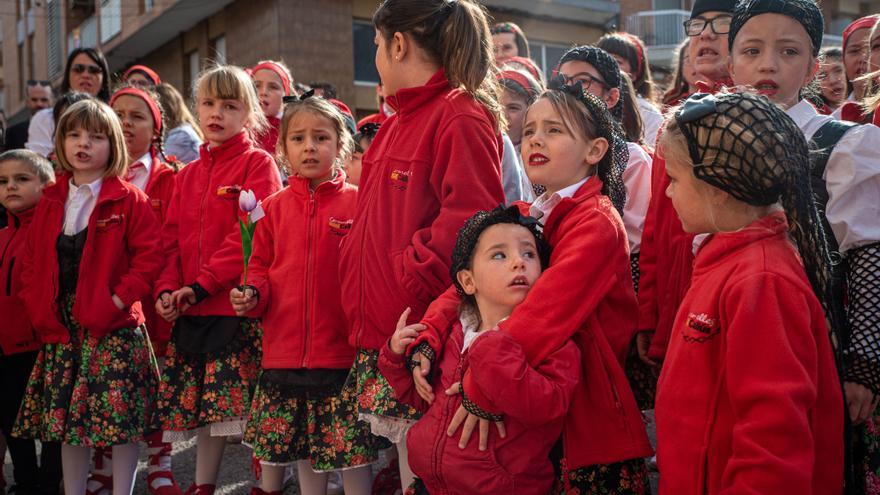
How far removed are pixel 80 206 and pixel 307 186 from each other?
4.64 ft

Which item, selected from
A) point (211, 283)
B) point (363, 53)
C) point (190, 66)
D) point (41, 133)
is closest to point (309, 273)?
point (211, 283)

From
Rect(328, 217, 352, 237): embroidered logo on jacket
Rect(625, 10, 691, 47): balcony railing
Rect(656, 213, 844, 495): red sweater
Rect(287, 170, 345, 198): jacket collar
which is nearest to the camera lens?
Rect(656, 213, 844, 495): red sweater

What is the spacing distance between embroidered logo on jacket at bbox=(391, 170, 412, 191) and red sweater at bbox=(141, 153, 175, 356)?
80.4 inches

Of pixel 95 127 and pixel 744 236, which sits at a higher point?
pixel 95 127

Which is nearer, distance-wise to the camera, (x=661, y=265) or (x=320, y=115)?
(x=661, y=265)

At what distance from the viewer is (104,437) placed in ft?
13.8

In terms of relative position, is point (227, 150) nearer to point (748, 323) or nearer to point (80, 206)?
point (80, 206)

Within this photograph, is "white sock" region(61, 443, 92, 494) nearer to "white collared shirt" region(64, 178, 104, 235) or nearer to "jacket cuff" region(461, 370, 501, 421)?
"white collared shirt" region(64, 178, 104, 235)

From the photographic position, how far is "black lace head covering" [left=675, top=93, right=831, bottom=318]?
7.07 ft

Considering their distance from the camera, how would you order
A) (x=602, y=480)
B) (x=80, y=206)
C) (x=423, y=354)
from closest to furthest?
1. (x=602, y=480)
2. (x=423, y=354)
3. (x=80, y=206)

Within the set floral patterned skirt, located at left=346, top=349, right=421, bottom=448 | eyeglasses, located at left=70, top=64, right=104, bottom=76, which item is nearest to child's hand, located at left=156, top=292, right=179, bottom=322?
floral patterned skirt, located at left=346, top=349, right=421, bottom=448

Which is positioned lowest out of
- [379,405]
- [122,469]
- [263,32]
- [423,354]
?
[122,469]

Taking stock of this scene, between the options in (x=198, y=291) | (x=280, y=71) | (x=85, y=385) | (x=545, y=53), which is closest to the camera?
(x=198, y=291)

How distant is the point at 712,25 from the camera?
4.20m
